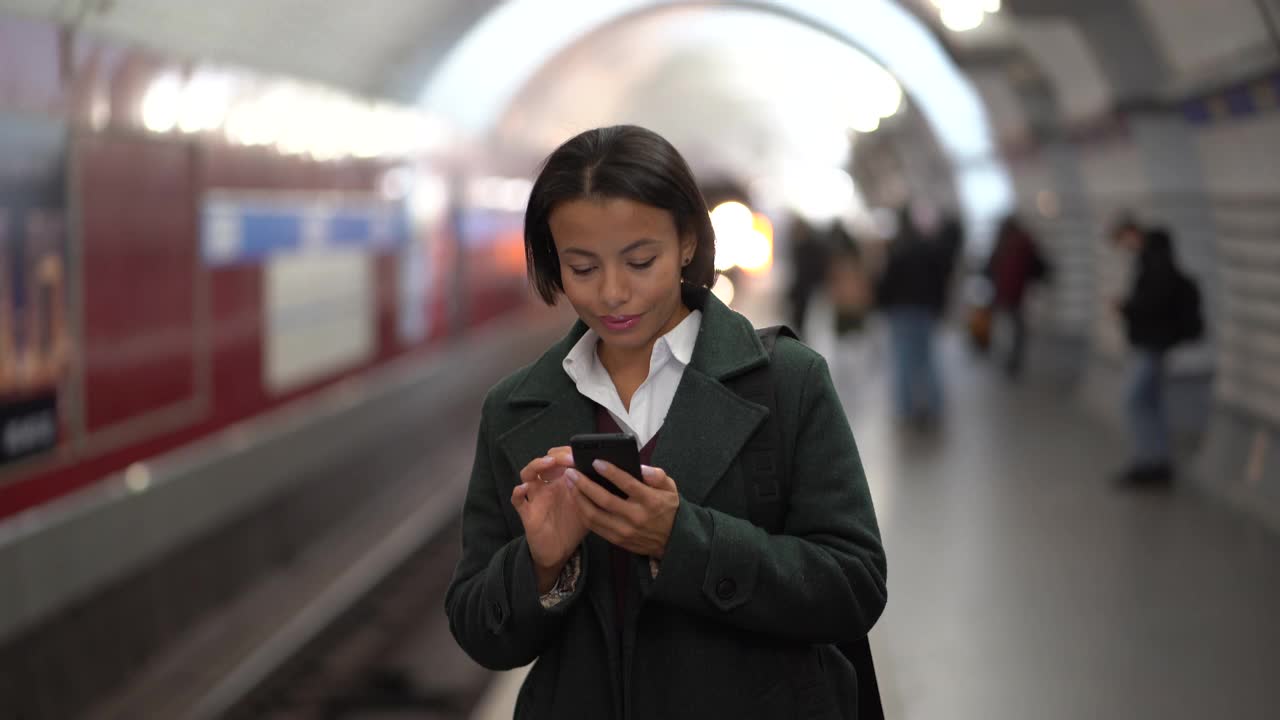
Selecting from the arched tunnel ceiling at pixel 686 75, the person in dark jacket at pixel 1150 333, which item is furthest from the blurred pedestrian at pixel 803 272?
the person in dark jacket at pixel 1150 333

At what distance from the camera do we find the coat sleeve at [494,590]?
2.38 meters

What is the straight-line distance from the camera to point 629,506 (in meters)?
2.24

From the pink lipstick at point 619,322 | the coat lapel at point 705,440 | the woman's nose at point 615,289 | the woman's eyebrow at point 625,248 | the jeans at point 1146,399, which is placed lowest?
the jeans at point 1146,399

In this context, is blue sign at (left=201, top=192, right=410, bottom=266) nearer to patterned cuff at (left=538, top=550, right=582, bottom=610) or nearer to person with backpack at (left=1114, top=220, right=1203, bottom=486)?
person with backpack at (left=1114, top=220, right=1203, bottom=486)

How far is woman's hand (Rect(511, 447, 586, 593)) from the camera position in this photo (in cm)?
231

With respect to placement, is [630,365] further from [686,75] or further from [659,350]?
[686,75]

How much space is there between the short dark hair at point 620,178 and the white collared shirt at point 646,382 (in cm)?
17

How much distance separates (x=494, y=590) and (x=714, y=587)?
34cm

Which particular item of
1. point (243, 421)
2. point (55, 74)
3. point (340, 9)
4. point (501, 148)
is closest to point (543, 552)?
point (55, 74)

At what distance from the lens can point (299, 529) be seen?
11.8 m

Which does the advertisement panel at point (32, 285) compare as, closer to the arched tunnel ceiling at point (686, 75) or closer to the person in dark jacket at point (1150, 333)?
the person in dark jacket at point (1150, 333)

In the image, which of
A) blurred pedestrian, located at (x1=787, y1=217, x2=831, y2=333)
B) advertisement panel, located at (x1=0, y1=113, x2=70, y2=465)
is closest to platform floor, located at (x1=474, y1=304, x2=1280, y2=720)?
advertisement panel, located at (x1=0, y1=113, x2=70, y2=465)

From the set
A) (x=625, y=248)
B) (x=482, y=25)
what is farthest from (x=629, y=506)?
(x=482, y=25)

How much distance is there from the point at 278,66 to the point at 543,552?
11.7 m
